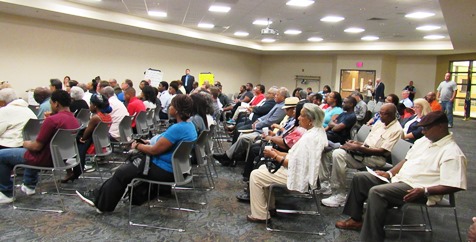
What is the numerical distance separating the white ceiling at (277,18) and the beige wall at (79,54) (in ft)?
1.62

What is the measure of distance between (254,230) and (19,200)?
257 centimetres

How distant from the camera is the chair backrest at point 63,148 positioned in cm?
344

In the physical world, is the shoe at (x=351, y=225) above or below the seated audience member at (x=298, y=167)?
below

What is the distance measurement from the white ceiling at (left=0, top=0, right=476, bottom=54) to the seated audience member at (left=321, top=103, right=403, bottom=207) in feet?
13.3

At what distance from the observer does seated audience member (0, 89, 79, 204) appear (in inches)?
136

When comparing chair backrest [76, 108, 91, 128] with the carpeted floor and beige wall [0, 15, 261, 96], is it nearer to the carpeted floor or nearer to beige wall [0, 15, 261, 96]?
the carpeted floor

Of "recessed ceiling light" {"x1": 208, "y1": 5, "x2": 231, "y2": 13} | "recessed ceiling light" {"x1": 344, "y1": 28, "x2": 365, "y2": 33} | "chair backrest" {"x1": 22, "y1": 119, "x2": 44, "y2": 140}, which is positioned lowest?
"chair backrest" {"x1": 22, "y1": 119, "x2": 44, "y2": 140}

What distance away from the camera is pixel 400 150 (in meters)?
3.51

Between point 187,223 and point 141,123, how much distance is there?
9.09 feet

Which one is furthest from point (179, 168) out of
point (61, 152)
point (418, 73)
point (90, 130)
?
point (418, 73)

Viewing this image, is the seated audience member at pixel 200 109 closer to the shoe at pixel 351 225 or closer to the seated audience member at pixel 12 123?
the seated audience member at pixel 12 123

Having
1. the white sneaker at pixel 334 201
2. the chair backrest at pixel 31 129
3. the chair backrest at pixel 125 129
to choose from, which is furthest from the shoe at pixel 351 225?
the chair backrest at pixel 31 129

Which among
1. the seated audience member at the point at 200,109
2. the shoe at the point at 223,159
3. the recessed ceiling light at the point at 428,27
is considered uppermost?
the recessed ceiling light at the point at 428,27

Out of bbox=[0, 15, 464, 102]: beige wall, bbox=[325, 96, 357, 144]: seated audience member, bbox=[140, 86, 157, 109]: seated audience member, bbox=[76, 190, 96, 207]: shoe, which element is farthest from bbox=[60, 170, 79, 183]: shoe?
bbox=[0, 15, 464, 102]: beige wall
